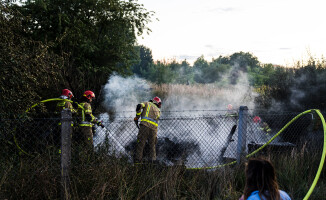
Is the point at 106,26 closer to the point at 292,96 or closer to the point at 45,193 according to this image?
the point at 292,96

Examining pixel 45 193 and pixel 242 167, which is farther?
pixel 242 167

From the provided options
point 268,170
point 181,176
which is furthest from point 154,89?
point 268,170

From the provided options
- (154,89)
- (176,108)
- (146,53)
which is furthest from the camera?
(146,53)

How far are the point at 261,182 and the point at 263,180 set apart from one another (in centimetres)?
3

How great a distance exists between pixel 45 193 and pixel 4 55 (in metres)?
2.56

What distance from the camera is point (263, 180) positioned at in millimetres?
2314

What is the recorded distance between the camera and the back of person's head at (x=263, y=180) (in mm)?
2326

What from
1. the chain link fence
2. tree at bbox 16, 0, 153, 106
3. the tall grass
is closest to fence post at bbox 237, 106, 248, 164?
the chain link fence

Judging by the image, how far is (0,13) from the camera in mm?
5539

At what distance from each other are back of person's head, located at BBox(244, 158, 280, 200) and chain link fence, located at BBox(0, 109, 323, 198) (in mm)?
2310

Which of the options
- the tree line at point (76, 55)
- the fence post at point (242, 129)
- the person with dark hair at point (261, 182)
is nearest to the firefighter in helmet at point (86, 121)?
the tree line at point (76, 55)

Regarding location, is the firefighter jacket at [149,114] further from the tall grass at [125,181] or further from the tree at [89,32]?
the tree at [89,32]

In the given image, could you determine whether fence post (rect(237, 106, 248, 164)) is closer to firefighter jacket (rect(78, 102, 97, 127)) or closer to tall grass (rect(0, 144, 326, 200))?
tall grass (rect(0, 144, 326, 200))

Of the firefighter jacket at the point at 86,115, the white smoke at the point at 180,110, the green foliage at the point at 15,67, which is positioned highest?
the green foliage at the point at 15,67
